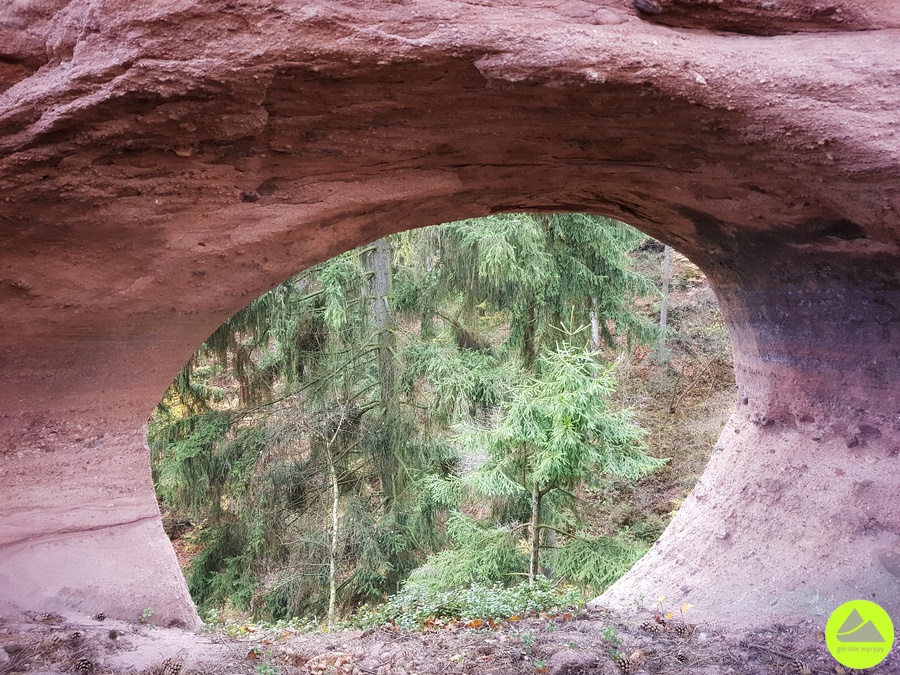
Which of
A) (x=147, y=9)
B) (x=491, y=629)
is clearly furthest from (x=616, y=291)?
(x=147, y=9)

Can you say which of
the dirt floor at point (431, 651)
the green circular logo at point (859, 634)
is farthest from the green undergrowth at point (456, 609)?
the green circular logo at point (859, 634)

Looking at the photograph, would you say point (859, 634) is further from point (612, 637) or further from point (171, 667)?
point (171, 667)

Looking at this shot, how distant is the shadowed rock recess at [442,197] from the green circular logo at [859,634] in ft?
0.29

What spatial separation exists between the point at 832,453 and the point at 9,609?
527cm

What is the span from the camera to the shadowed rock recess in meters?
2.38

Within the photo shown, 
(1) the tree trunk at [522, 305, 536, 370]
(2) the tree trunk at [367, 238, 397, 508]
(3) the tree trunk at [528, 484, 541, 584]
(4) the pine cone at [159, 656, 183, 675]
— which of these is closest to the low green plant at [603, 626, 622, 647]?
(4) the pine cone at [159, 656, 183, 675]

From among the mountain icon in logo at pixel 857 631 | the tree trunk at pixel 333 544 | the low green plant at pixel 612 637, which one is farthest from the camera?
the tree trunk at pixel 333 544

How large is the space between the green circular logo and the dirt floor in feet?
0.15

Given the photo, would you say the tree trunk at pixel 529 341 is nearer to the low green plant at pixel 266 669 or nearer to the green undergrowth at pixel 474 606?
the green undergrowth at pixel 474 606

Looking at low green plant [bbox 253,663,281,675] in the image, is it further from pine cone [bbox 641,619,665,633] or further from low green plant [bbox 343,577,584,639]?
pine cone [bbox 641,619,665,633]

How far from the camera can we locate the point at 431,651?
11.1 feet

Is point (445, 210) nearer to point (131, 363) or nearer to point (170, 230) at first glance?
point (170, 230)

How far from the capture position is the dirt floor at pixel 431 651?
2.88 meters

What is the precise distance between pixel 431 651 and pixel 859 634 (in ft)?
7.87
